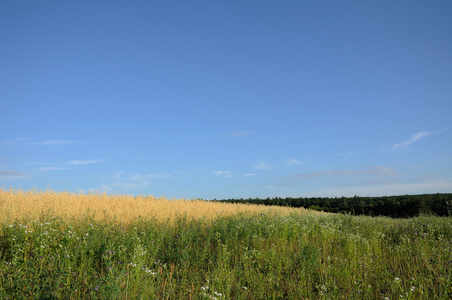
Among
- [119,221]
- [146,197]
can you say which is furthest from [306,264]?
[146,197]

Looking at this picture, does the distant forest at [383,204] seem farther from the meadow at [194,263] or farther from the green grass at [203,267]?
the green grass at [203,267]

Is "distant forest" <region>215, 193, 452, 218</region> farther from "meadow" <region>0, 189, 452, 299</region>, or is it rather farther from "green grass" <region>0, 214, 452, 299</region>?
"green grass" <region>0, 214, 452, 299</region>

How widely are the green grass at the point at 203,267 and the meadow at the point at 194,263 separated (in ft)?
0.09

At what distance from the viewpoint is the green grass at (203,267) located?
4453 mm

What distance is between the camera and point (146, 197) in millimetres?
18344

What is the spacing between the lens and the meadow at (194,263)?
4.55 m

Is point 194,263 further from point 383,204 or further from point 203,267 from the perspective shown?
point 383,204

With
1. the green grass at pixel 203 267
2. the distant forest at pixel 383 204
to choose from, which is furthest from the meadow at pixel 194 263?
the distant forest at pixel 383 204

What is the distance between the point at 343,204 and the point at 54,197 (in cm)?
2457

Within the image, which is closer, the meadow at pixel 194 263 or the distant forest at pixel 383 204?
the meadow at pixel 194 263

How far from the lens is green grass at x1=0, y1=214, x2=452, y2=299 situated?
4453 mm

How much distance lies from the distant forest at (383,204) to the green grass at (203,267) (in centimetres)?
1241

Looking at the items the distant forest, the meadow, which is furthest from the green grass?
the distant forest

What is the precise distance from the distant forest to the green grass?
1241 centimetres
